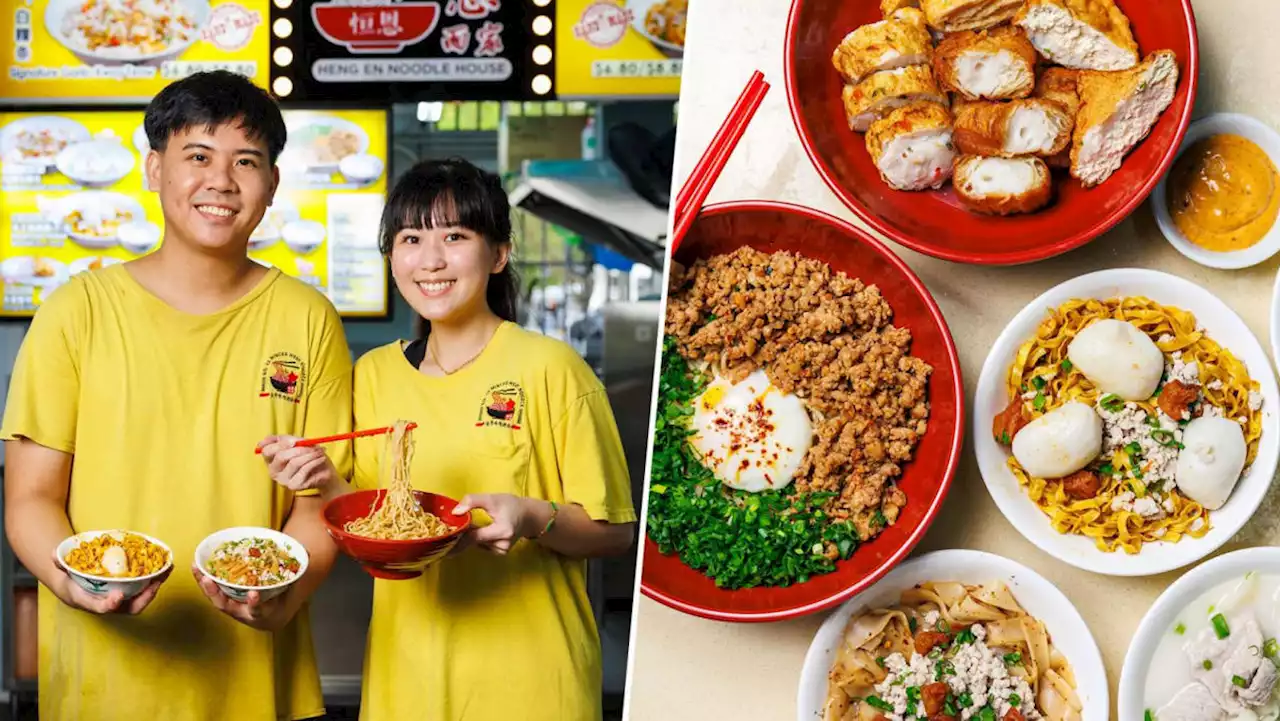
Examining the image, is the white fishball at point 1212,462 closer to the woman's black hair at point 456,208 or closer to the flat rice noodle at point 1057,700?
the flat rice noodle at point 1057,700

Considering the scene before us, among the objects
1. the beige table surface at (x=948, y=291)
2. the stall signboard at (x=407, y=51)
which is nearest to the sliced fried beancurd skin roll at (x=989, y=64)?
the beige table surface at (x=948, y=291)

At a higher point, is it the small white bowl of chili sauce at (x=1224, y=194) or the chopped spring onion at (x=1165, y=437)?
the small white bowl of chili sauce at (x=1224, y=194)

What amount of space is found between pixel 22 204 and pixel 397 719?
0.91m

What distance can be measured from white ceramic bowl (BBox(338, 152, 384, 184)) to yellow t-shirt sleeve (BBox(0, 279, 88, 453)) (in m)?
0.40

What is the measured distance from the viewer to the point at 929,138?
2.05 m

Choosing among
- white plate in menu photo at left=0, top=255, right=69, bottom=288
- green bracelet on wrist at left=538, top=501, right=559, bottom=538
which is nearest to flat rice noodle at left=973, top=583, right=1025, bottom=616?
green bracelet on wrist at left=538, top=501, right=559, bottom=538

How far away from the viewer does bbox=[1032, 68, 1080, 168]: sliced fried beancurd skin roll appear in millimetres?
2051

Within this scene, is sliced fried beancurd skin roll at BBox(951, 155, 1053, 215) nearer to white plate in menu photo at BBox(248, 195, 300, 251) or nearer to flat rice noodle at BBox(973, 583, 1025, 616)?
flat rice noodle at BBox(973, 583, 1025, 616)

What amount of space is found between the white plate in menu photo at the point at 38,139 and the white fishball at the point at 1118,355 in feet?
5.83

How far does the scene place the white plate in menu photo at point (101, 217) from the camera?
4.91ft

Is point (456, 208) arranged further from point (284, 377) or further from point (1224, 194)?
point (1224, 194)

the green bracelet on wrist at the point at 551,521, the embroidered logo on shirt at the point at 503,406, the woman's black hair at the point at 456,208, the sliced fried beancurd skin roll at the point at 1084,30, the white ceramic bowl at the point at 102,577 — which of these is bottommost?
the white ceramic bowl at the point at 102,577

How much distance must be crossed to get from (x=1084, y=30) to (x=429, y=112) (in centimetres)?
126

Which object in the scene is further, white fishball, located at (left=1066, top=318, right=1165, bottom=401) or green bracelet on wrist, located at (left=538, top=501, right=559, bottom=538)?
white fishball, located at (left=1066, top=318, right=1165, bottom=401)
